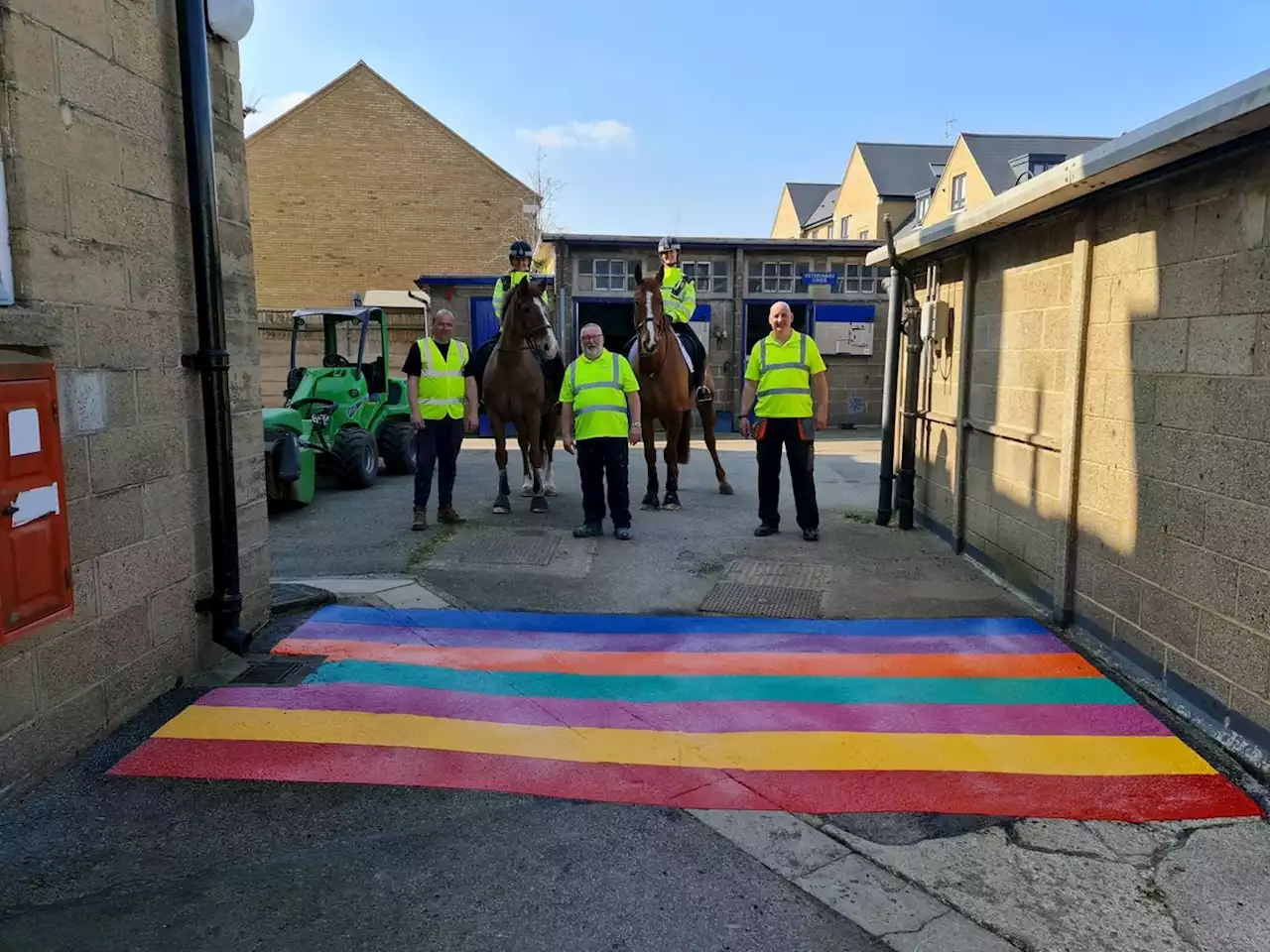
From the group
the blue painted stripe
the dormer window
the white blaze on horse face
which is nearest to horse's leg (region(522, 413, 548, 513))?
the white blaze on horse face

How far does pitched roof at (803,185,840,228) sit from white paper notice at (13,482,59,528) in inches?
1815

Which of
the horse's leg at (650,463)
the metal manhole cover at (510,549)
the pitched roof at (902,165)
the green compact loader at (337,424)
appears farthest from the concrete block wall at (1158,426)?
the pitched roof at (902,165)

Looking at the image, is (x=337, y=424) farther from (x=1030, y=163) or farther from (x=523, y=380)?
(x=1030, y=163)

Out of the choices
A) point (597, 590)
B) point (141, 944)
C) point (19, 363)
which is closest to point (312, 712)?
point (141, 944)

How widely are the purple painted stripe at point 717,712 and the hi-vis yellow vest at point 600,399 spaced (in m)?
3.37

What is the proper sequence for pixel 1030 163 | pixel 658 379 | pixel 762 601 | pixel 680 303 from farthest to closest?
pixel 1030 163 → pixel 680 303 → pixel 658 379 → pixel 762 601

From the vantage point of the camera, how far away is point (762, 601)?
5.82 m

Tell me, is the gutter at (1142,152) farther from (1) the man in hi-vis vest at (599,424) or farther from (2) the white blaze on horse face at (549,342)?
(2) the white blaze on horse face at (549,342)

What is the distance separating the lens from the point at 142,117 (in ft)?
12.5

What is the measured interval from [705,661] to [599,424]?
2.94 metres

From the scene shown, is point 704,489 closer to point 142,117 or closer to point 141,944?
point 142,117

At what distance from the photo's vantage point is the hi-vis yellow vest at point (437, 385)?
7.71m

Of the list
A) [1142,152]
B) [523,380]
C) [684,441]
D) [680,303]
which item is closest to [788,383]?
[684,441]

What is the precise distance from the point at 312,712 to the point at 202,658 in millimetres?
844
